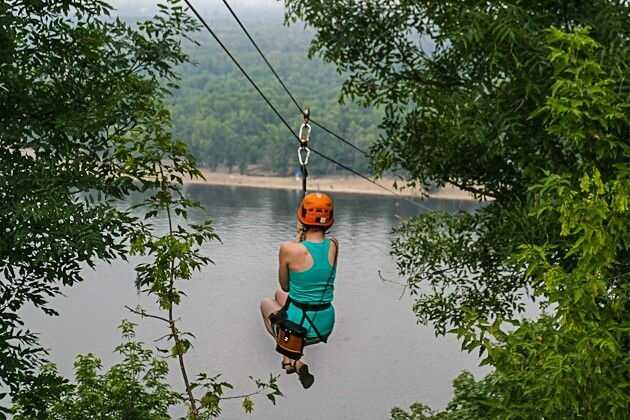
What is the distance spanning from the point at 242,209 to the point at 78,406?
2213 centimetres

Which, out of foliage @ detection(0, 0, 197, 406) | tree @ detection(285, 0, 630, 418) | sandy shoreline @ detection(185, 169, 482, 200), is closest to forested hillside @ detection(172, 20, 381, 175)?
sandy shoreline @ detection(185, 169, 482, 200)

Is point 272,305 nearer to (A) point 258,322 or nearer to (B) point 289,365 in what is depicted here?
(B) point 289,365

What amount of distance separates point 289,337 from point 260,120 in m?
43.0

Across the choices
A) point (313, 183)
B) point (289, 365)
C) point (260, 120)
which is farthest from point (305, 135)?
point (260, 120)

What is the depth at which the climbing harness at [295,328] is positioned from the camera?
3.52 m

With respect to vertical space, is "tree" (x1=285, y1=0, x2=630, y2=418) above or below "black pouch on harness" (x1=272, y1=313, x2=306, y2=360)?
above

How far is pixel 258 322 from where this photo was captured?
39.1 ft

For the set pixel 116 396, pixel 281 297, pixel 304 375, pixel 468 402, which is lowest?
pixel 116 396

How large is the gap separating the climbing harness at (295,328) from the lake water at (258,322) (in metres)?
6.99

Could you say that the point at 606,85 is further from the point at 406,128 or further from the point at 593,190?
the point at 406,128

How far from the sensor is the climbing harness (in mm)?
3516

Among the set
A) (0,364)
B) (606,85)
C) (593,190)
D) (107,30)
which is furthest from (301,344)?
(107,30)

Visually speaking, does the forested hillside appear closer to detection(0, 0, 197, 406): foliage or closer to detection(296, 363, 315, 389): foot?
detection(0, 0, 197, 406): foliage

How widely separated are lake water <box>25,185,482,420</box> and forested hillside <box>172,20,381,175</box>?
12.5 m
